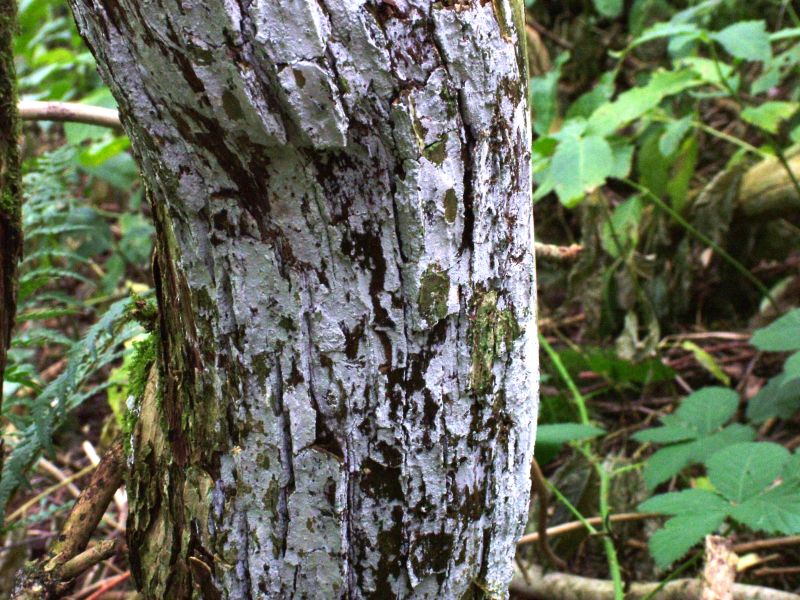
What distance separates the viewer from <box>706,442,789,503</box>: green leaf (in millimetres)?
1509

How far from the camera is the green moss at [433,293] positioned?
827mm

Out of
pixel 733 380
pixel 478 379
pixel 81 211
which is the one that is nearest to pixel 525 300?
pixel 478 379

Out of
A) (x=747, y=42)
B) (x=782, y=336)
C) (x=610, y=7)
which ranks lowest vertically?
(x=782, y=336)

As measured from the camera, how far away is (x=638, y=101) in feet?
7.82

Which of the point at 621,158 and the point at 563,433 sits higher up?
the point at 621,158

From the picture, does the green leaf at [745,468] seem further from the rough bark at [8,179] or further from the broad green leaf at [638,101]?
the rough bark at [8,179]

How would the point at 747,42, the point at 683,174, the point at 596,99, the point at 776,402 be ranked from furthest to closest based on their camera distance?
the point at 596,99
the point at 683,174
the point at 747,42
the point at 776,402

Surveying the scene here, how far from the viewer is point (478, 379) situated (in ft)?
2.96

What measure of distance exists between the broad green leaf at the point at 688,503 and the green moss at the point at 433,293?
0.97m

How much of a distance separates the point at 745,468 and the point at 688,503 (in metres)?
0.15

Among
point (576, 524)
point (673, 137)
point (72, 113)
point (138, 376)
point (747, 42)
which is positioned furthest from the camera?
point (673, 137)

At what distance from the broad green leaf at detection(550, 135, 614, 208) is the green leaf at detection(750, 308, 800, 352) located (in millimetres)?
633

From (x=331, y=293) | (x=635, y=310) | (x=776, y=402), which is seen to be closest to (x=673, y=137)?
(x=635, y=310)

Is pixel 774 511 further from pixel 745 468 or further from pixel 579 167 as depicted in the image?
pixel 579 167
